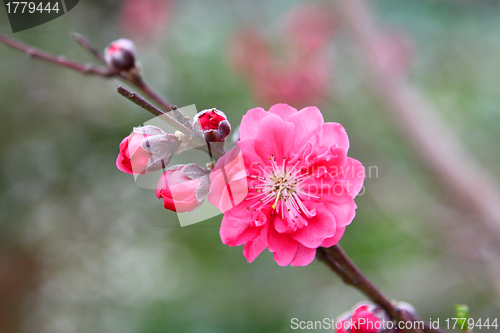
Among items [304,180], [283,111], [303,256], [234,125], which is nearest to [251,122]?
[283,111]

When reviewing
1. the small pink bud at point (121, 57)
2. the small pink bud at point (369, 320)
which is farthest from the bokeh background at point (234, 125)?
the small pink bud at point (369, 320)

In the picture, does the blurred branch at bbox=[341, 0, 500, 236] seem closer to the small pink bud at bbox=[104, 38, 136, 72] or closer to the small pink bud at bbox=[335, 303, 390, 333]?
the small pink bud at bbox=[335, 303, 390, 333]

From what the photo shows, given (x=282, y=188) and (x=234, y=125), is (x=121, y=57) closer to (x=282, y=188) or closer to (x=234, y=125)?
(x=282, y=188)

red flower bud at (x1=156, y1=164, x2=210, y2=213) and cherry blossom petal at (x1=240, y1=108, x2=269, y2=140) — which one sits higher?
cherry blossom petal at (x1=240, y1=108, x2=269, y2=140)

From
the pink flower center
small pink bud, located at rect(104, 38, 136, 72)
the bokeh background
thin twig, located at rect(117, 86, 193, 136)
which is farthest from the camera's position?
the bokeh background

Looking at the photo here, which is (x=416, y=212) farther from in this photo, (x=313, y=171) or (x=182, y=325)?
(x=313, y=171)

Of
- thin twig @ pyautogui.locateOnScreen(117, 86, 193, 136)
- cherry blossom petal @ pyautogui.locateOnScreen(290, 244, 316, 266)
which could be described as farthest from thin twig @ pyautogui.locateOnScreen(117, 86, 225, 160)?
cherry blossom petal @ pyautogui.locateOnScreen(290, 244, 316, 266)
